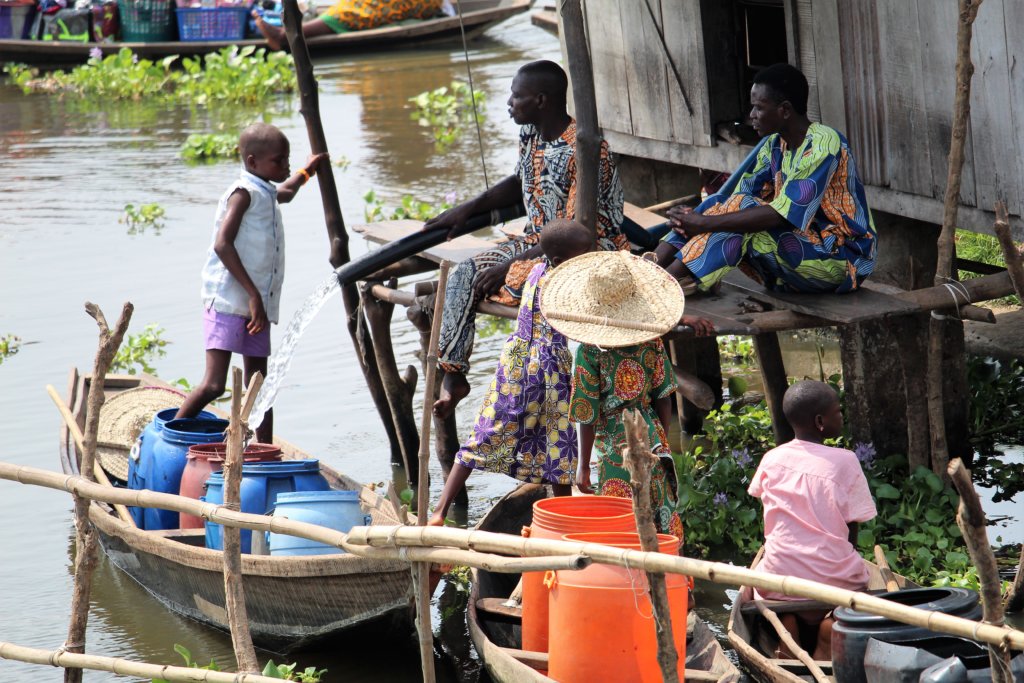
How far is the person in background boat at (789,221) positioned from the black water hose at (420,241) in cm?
91

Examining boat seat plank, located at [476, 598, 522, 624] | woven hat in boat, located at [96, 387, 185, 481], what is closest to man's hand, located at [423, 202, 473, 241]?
boat seat plank, located at [476, 598, 522, 624]

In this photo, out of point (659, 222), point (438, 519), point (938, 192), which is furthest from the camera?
point (659, 222)

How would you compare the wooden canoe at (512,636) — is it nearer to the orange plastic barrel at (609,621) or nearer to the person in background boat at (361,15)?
the orange plastic barrel at (609,621)

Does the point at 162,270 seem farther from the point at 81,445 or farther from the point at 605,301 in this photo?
the point at 605,301

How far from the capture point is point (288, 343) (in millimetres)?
6934

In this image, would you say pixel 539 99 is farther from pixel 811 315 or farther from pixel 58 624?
pixel 58 624

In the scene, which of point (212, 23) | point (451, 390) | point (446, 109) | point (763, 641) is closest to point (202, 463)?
point (451, 390)

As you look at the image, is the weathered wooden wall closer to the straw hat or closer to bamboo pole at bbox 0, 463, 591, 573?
the straw hat

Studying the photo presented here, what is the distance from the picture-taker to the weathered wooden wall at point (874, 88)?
5.40 m

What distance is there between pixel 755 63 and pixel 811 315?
2821 mm

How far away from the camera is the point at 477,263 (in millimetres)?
5941

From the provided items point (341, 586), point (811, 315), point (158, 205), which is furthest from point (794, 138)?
point (158, 205)

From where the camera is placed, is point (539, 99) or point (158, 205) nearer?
point (539, 99)

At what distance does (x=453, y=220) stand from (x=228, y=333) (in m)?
1.33
